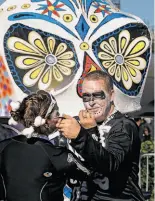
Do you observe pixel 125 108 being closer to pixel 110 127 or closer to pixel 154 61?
pixel 110 127

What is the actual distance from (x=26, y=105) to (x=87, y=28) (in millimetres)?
1280

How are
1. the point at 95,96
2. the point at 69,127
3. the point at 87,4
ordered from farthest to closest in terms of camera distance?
the point at 87,4, the point at 95,96, the point at 69,127

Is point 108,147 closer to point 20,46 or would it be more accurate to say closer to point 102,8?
point 20,46

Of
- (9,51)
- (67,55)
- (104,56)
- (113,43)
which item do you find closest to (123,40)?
(113,43)

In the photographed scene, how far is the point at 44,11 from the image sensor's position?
12.0ft

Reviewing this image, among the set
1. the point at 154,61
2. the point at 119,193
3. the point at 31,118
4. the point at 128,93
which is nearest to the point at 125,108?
the point at 128,93

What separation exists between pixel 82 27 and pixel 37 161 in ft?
4.72

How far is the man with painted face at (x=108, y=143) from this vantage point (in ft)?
7.83

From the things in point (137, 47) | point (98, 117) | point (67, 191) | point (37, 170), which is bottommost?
point (67, 191)

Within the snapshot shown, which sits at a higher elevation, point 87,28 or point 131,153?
point 87,28

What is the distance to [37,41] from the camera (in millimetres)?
3506

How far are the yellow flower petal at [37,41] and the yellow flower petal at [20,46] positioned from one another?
0.03m

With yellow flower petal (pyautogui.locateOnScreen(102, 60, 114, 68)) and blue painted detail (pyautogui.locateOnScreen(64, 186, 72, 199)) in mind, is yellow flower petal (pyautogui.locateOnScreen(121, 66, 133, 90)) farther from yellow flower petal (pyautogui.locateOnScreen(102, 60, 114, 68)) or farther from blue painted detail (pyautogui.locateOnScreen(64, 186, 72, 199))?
blue painted detail (pyautogui.locateOnScreen(64, 186, 72, 199))

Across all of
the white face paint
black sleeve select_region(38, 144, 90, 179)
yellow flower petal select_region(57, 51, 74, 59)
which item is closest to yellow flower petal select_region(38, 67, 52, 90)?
yellow flower petal select_region(57, 51, 74, 59)
